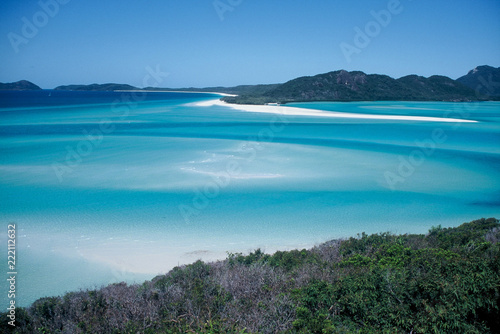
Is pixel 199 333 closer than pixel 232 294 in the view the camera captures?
Yes

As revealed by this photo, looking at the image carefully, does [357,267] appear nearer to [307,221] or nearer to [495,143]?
[307,221]

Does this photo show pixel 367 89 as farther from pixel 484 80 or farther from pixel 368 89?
pixel 484 80

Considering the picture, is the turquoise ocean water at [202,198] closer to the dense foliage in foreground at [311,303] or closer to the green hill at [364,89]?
the dense foliage in foreground at [311,303]

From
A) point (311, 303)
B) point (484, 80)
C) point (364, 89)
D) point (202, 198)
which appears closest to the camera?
point (311, 303)

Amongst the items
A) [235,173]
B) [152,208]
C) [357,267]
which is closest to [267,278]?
[357,267]

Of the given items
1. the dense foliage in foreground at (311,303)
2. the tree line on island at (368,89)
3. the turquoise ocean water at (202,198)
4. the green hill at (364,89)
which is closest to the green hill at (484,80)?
the tree line on island at (368,89)

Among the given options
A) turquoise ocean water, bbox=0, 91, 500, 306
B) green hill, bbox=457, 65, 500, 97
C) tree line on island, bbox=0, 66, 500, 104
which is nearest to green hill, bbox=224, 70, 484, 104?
tree line on island, bbox=0, 66, 500, 104

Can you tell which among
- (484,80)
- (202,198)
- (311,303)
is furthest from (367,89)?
(311,303)
